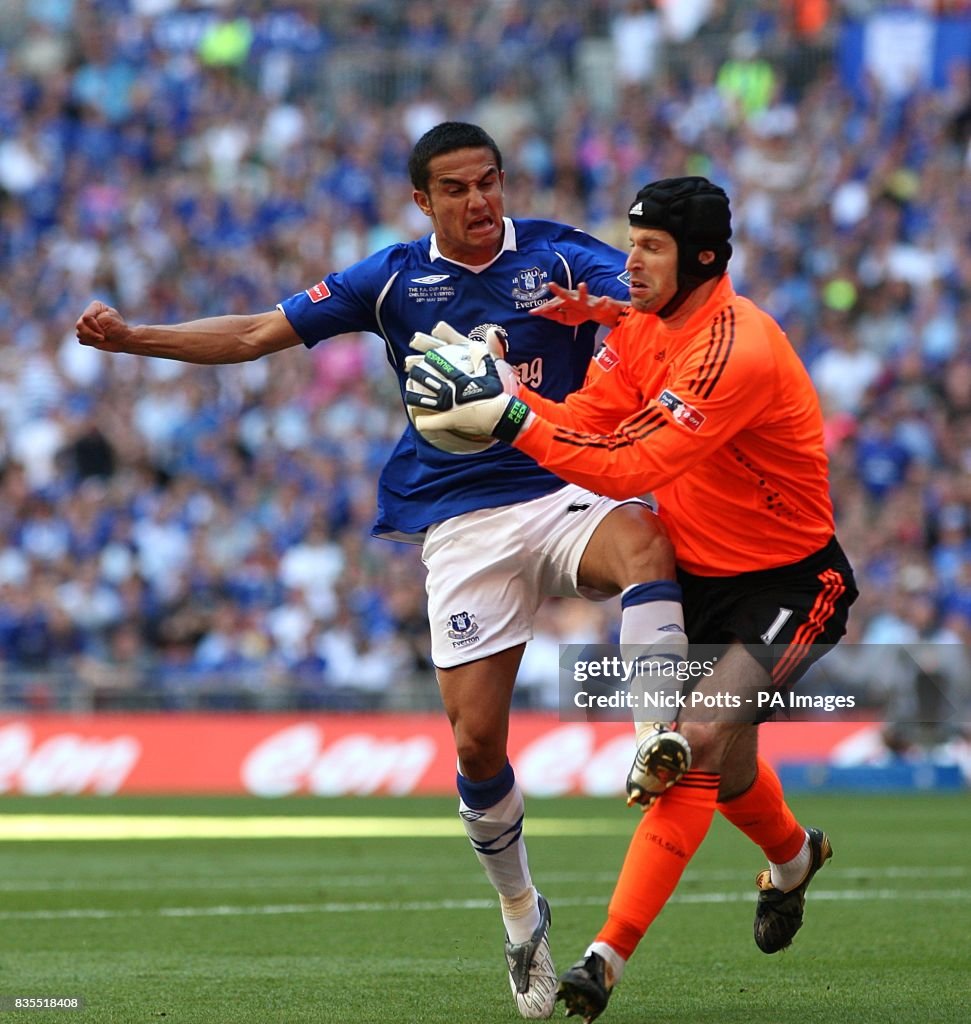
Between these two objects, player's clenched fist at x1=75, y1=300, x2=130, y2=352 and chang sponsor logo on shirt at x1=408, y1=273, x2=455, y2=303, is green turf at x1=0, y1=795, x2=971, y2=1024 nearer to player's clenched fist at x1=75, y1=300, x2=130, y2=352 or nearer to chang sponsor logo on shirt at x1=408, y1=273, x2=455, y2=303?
player's clenched fist at x1=75, y1=300, x2=130, y2=352

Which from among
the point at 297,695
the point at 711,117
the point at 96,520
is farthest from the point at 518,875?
the point at 711,117

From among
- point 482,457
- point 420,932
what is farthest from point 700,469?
point 420,932

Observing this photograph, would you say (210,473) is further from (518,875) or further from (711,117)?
(518,875)

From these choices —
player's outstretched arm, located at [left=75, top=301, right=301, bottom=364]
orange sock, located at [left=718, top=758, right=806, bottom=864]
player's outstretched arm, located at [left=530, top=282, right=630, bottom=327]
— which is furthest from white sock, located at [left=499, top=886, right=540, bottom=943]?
player's outstretched arm, located at [left=75, top=301, right=301, bottom=364]

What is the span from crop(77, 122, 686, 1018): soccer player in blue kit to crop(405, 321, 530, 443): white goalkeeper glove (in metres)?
0.80

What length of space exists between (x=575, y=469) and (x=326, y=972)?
7.61 feet

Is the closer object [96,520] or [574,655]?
[574,655]

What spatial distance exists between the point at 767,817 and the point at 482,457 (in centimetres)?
160

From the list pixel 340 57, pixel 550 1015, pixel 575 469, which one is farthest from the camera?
pixel 340 57

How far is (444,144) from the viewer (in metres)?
7.18

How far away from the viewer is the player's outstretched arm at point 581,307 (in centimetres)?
702

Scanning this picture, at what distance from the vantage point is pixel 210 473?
22.4 meters

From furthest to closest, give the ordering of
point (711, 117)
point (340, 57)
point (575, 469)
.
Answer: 1. point (340, 57)
2. point (711, 117)
3. point (575, 469)

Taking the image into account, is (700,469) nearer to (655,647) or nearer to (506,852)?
(655,647)
